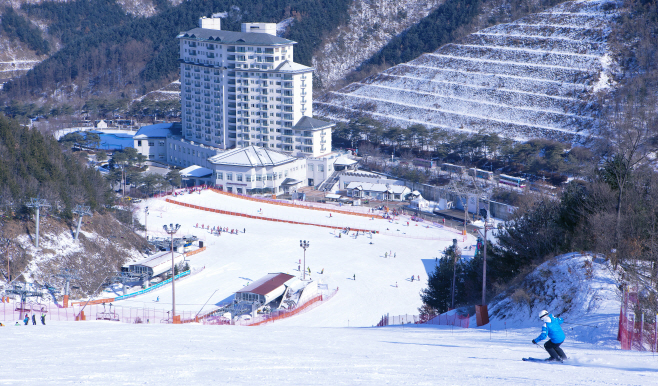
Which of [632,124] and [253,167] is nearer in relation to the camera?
[253,167]

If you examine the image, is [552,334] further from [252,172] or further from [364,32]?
[364,32]

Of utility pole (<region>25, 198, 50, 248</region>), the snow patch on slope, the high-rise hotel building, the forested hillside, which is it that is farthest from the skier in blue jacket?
the snow patch on slope

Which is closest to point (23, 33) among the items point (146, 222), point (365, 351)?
point (146, 222)

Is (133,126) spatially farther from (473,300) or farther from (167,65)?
(473,300)

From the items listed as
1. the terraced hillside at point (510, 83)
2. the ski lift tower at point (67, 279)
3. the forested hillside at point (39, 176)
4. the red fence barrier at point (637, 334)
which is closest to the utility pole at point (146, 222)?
the forested hillside at point (39, 176)

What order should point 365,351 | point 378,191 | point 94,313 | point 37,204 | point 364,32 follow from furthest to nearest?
point 364,32 → point 378,191 → point 37,204 → point 94,313 → point 365,351
